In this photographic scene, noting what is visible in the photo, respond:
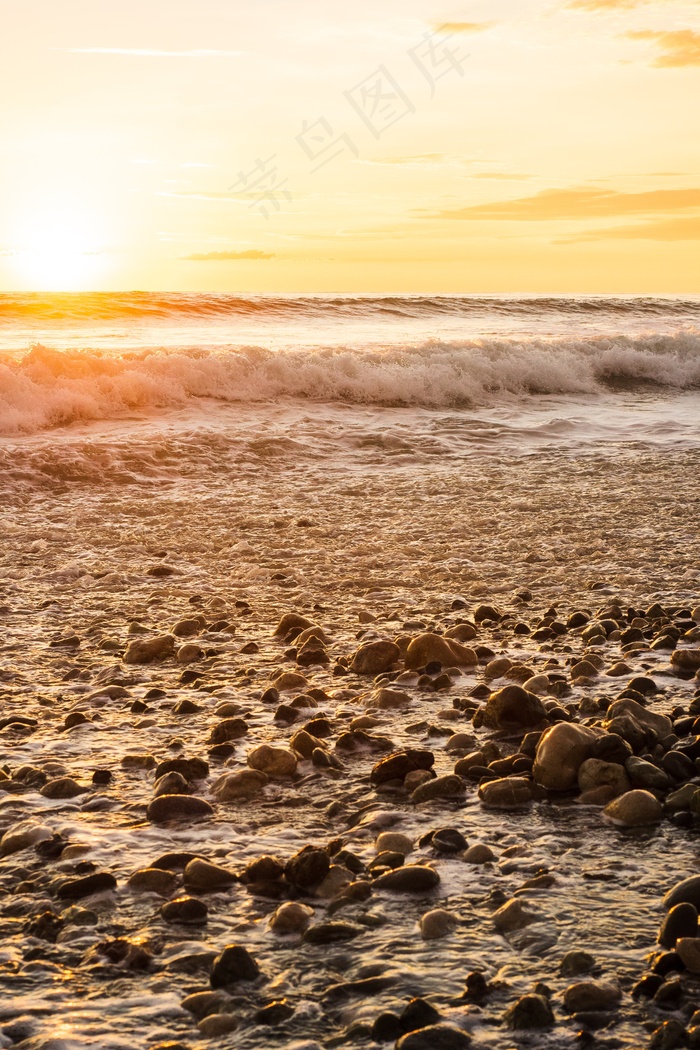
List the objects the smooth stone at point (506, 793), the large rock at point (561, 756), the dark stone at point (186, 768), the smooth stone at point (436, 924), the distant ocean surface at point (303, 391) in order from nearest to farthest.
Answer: the smooth stone at point (436, 924) → the smooth stone at point (506, 793) → the large rock at point (561, 756) → the dark stone at point (186, 768) → the distant ocean surface at point (303, 391)

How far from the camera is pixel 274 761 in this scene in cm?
387

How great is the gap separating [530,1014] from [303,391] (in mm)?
13853

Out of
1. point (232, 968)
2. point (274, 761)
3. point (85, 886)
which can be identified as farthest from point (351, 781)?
point (232, 968)

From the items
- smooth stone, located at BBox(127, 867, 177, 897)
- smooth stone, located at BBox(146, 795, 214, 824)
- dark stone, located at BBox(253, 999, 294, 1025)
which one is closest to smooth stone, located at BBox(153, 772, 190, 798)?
smooth stone, located at BBox(146, 795, 214, 824)

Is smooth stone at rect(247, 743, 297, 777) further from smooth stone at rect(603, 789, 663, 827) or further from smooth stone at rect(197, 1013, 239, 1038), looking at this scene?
smooth stone at rect(197, 1013, 239, 1038)

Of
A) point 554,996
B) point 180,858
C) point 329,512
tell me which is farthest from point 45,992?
point 329,512

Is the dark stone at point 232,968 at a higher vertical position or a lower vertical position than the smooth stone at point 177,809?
lower

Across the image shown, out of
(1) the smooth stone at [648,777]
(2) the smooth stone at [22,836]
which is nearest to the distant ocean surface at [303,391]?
(2) the smooth stone at [22,836]

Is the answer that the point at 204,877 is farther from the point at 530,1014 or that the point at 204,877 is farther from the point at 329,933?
the point at 530,1014

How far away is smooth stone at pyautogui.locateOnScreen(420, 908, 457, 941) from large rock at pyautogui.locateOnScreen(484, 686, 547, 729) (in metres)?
1.43

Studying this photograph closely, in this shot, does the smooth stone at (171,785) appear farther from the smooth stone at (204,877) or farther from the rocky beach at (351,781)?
the smooth stone at (204,877)

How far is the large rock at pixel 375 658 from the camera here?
5035 mm

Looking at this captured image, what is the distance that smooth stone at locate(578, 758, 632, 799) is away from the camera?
364 cm

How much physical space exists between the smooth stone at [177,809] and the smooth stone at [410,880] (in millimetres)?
772
